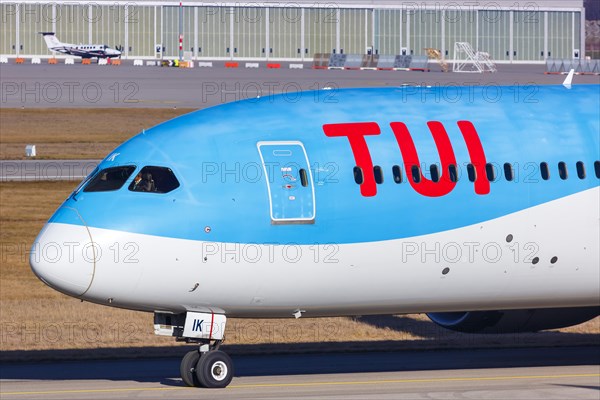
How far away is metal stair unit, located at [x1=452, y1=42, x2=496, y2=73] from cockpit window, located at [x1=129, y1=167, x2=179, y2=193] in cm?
12310

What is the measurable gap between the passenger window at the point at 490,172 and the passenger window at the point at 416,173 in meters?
1.25

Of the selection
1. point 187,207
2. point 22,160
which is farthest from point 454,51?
point 187,207

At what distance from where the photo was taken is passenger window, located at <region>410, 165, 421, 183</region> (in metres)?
20.8

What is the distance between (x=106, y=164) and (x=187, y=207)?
1658 mm

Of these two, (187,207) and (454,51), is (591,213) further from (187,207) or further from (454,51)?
(454,51)

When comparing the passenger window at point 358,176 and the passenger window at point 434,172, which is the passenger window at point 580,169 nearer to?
the passenger window at point 434,172

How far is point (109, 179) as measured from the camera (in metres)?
20.0

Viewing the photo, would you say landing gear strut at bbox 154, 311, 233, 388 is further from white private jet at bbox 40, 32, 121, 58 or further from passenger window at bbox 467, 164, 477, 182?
white private jet at bbox 40, 32, 121, 58

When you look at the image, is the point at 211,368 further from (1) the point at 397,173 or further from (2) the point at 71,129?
(2) the point at 71,129

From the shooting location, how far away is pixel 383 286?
20.8 meters

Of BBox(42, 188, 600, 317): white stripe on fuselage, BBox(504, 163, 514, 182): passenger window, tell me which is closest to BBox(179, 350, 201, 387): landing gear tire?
BBox(42, 188, 600, 317): white stripe on fuselage

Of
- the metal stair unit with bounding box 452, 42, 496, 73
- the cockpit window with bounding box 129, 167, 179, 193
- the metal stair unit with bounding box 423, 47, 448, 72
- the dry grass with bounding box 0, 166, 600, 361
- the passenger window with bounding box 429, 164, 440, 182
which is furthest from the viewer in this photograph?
the metal stair unit with bounding box 423, 47, 448, 72

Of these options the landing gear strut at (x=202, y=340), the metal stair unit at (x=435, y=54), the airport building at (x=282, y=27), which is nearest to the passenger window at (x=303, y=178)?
the landing gear strut at (x=202, y=340)

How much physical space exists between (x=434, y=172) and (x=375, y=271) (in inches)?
75.9
